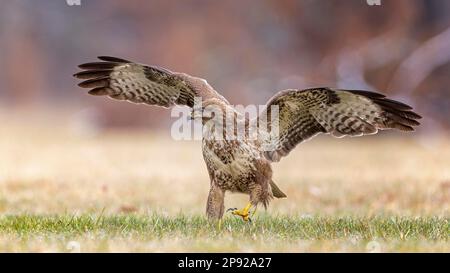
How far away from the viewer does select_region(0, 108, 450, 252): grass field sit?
5.26 metres

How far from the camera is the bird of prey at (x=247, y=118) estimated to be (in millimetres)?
5945

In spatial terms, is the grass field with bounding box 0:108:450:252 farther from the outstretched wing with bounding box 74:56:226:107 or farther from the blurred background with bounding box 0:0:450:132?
the blurred background with bounding box 0:0:450:132

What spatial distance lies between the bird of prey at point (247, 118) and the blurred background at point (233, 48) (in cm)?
850

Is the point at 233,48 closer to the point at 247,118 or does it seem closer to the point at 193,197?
the point at 193,197

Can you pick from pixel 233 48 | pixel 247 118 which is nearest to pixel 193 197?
pixel 247 118

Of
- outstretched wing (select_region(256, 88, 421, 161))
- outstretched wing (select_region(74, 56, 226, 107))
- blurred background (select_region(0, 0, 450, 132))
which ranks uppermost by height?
blurred background (select_region(0, 0, 450, 132))

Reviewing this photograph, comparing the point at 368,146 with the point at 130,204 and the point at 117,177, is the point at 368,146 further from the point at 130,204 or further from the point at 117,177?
the point at 130,204

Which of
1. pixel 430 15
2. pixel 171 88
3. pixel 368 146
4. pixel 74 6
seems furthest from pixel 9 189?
pixel 74 6

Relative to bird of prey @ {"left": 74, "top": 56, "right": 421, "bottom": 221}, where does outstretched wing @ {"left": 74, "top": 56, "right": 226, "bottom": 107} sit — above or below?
above

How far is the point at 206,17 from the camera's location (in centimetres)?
1919

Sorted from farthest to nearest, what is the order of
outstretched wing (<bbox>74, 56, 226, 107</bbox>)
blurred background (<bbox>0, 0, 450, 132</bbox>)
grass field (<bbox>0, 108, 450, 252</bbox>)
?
blurred background (<bbox>0, 0, 450, 132</bbox>)
outstretched wing (<bbox>74, 56, 226, 107</bbox>)
grass field (<bbox>0, 108, 450, 252</bbox>)

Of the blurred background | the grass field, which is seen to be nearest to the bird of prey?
the grass field

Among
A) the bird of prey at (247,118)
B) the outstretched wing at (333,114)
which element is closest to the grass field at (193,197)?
the bird of prey at (247,118)

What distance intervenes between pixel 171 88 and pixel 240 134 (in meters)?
0.75
